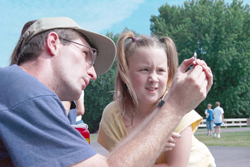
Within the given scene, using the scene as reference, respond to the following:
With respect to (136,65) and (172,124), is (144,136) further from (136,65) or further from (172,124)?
(136,65)

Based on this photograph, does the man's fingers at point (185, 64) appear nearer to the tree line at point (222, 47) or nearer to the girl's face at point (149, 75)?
the girl's face at point (149, 75)

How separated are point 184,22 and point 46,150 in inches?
1412

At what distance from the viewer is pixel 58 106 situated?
1474 mm

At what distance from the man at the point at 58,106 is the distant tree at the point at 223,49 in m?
29.9

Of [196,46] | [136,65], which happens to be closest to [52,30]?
[136,65]

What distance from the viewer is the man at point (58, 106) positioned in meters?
1.37

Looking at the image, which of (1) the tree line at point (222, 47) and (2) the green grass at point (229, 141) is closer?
(2) the green grass at point (229, 141)

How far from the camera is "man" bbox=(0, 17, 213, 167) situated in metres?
1.37

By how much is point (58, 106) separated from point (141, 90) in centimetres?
111

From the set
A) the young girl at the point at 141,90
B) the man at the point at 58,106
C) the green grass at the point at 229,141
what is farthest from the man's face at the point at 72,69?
the green grass at the point at 229,141

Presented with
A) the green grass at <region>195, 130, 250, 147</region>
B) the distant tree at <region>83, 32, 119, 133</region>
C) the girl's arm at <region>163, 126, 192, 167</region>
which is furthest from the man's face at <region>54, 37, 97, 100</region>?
the distant tree at <region>83, 32, 119, 133</region>

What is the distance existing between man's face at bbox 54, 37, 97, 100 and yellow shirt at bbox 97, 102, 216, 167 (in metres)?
0.60

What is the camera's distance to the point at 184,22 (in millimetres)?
35688

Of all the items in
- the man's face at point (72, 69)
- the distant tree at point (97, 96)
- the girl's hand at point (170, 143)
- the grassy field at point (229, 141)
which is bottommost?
the distant tree at point (97, 96)
